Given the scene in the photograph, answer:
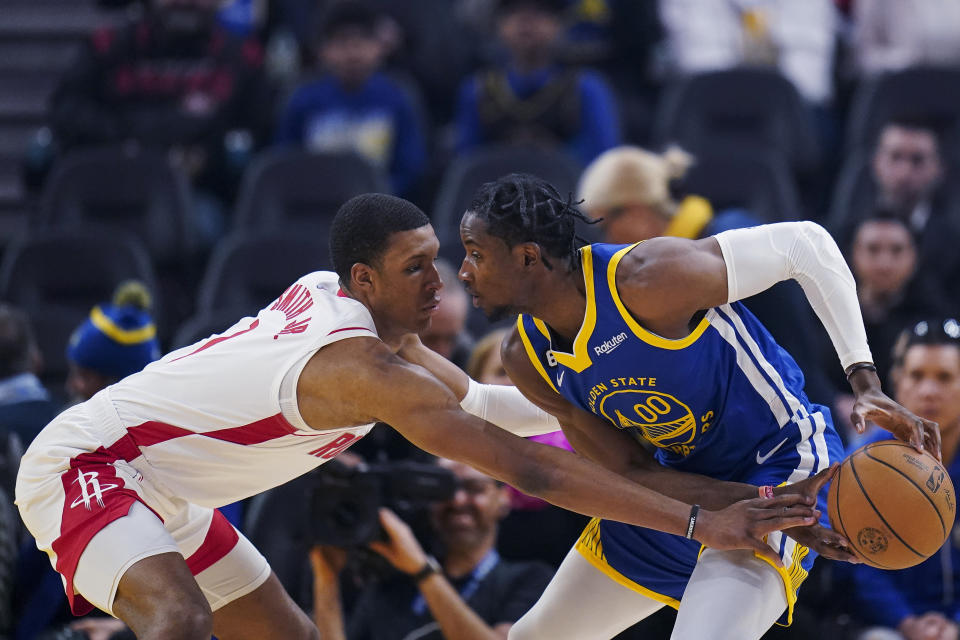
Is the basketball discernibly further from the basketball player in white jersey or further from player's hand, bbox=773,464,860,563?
the basketball player in white jersey

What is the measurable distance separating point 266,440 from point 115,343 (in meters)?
2.06

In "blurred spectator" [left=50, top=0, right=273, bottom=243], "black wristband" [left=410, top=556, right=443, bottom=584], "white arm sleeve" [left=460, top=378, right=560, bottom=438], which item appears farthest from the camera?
"blurred spectator" [left=50, top=0, right=273, bottom=243]

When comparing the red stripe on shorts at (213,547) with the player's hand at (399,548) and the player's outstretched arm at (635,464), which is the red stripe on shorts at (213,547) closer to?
the player's hand at (399,548)

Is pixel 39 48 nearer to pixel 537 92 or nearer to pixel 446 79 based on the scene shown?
pixel 446 79

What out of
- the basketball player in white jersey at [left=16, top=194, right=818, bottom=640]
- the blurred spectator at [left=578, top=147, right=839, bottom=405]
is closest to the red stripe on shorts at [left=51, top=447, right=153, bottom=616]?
the basketball player in white jersey at [left=16, top=194, right=818, bottom=640]

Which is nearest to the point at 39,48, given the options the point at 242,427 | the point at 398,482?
the point at 398,482

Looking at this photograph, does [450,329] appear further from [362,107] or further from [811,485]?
[362,107]

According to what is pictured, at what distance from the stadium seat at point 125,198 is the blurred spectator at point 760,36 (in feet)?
10.7

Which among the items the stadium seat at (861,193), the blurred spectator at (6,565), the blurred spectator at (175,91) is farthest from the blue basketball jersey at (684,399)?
the blurred spectator at (175,91)

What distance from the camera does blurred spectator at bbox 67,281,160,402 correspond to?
5.42 meters

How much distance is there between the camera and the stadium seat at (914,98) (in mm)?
7633

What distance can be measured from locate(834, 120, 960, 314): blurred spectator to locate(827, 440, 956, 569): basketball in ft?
10.5

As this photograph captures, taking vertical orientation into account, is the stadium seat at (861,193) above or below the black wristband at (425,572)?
above

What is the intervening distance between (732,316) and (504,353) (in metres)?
0.68
